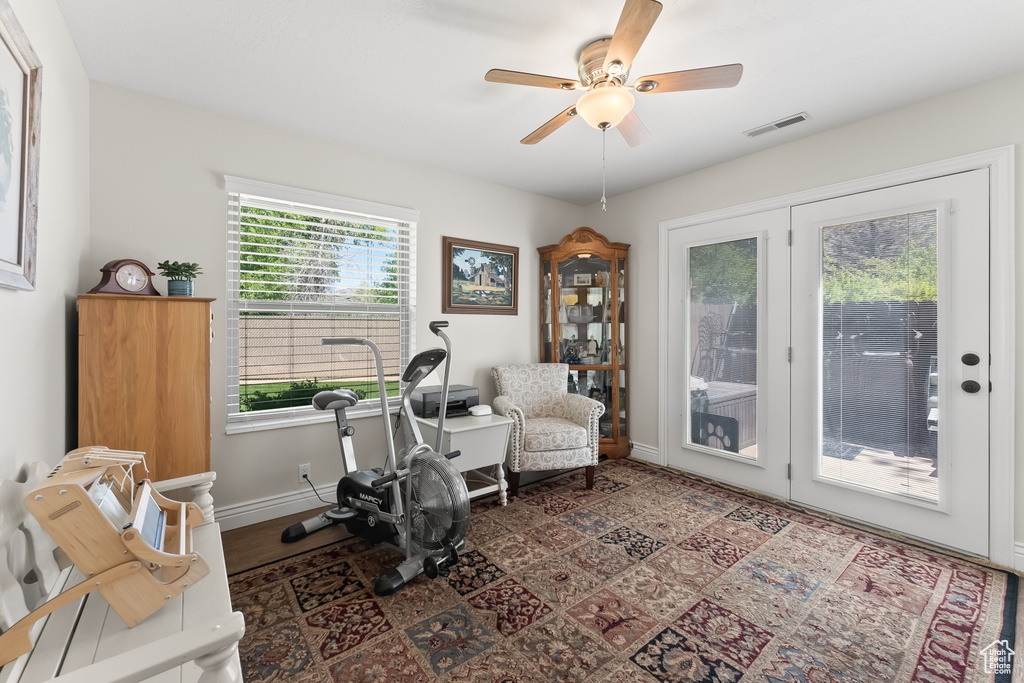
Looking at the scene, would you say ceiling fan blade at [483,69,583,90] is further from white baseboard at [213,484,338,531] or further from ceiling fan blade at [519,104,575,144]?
white baseboard at [213,484,338,531]

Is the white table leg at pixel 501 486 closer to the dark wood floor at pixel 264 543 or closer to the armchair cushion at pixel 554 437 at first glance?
the armchair cushion at pixel 554 437

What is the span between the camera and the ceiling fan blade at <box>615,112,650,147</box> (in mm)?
2150

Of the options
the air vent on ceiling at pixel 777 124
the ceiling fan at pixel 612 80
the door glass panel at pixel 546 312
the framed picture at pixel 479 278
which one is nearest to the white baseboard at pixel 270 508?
the framed picture at pixel 479 278

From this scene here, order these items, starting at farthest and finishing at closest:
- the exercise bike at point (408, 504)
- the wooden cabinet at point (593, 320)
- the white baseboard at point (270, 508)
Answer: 1. the wooden cabinet at point (593, 320)
2. the white baseboard at point (270, 508)
3. the exercise bike at point (408, 504)

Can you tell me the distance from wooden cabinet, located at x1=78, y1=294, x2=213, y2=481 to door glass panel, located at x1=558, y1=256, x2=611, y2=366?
9.48 feet

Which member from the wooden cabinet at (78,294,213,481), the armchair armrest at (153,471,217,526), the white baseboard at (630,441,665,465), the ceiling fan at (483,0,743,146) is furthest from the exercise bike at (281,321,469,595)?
the white baseboard at (630,441,665,465)

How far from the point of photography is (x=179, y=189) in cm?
250

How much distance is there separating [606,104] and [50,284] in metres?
2.36

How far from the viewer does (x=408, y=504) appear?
2.16 meters

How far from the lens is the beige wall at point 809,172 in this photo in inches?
88.4

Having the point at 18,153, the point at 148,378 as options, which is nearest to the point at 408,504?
the point at 148,378

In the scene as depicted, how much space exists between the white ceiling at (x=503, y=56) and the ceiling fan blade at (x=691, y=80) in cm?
26

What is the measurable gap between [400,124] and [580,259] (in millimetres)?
2002

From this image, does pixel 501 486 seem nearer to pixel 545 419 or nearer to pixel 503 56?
pixel 545 419
